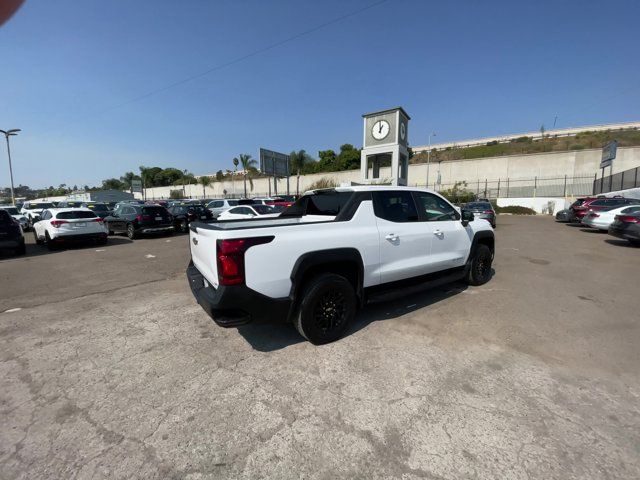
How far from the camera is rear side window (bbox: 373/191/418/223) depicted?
4.02 metres

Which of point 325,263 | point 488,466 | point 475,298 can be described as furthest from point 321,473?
point 475,298

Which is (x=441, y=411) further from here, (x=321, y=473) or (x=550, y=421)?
(x=321, y=473)

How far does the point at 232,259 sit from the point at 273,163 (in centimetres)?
3381

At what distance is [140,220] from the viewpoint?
1327 centimetres

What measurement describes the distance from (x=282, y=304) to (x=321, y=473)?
155 cm

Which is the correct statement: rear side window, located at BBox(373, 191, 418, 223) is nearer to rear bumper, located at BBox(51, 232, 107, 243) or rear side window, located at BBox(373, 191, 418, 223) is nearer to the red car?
rear bumper, located at BBox(51, 232, 107, 243)

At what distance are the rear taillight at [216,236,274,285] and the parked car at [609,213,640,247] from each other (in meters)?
12.5

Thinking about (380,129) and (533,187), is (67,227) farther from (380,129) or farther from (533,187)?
(533,187)

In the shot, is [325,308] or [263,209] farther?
[263,209]

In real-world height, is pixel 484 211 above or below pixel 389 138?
below

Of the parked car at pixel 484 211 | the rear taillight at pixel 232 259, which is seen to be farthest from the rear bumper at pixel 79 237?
the parked car at pixel 484 211

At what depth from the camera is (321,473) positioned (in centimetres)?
192

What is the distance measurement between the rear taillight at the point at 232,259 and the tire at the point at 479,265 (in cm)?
431

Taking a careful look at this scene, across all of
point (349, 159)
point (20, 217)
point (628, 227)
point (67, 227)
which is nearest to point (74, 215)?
point (67, 227)
